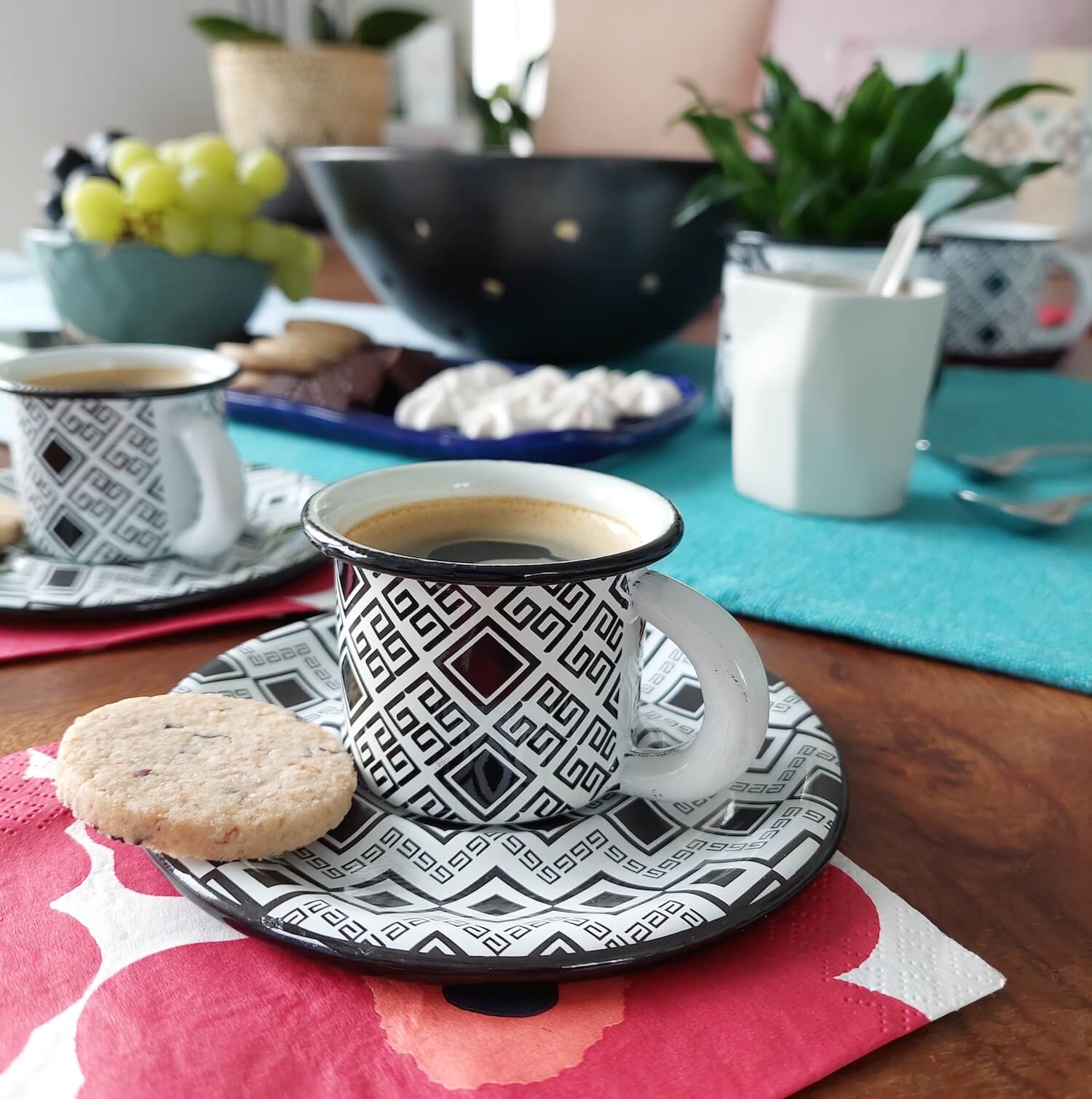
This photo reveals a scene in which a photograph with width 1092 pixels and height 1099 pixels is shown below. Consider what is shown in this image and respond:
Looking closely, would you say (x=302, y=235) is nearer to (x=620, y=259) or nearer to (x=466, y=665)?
(x=620, y=259)

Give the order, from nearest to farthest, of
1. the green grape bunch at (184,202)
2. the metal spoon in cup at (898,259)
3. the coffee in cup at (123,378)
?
the coffee in cup at (123,378) → the metal spoon in cup at (898,259) → the green grape bunch at (184,202)

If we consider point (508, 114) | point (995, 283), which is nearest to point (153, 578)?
point (995, 283)

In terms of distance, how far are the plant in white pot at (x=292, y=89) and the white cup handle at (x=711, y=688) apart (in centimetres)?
211

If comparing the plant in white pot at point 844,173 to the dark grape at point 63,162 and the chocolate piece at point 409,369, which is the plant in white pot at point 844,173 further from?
the dark grape at point 63,162

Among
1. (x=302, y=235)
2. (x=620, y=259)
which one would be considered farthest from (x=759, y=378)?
(x=302, y=235)

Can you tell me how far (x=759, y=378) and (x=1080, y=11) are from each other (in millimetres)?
1340

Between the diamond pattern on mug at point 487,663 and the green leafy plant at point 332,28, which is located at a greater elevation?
the green leafy plant at point 332,28

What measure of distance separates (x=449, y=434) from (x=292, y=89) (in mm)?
1892

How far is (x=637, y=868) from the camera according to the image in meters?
0.36

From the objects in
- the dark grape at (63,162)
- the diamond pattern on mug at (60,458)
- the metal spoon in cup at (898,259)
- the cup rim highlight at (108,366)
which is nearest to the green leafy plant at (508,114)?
the dark grape at (63,162)

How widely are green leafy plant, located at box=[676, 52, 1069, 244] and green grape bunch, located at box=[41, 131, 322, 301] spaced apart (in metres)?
0.41

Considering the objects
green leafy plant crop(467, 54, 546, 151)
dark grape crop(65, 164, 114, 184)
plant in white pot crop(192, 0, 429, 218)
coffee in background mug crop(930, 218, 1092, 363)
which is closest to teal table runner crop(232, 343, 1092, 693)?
coffee in background mug crop(930, 218, 1092, 363)

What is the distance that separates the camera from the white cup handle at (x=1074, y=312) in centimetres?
121

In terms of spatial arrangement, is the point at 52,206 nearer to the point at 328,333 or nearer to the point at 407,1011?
the point at 328,333
